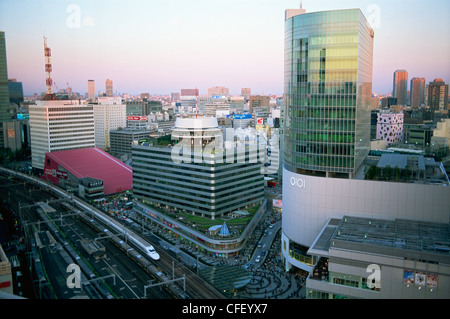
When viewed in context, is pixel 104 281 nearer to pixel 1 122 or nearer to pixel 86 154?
pixel 86 154

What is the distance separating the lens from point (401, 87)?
62.7 m

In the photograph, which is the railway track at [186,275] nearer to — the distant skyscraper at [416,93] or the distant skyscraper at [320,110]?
the distant skyscraper at [320,110]

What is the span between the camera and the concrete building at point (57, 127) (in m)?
42.0

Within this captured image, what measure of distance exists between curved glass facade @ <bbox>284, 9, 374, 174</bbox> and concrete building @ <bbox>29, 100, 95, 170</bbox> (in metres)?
32.3

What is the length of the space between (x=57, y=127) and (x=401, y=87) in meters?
52.9

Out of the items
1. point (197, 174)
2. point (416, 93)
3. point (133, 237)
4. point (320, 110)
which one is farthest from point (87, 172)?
point (416, 93)

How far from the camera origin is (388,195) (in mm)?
16562

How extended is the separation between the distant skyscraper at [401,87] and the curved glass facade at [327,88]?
146 ft

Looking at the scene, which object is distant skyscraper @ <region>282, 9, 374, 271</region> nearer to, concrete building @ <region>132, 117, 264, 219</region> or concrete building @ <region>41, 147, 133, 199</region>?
concrete building @ <region>132, 117, 264, 219</region>

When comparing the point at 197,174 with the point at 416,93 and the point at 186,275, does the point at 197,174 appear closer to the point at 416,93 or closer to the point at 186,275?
the point at 186,275

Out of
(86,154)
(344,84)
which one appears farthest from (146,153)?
(344,84)

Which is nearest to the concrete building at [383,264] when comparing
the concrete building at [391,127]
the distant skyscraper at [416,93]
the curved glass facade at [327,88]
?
the curved glass facade at [327,88]

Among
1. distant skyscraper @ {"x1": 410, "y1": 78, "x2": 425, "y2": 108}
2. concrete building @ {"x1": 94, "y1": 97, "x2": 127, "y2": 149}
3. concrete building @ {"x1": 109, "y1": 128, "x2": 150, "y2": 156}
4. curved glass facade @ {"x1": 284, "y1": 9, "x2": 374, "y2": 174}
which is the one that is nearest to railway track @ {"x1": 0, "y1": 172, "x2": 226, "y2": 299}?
curved glass facade @ {"x1": 284, "y1": 9, "x2": 374, "y2": 174}
